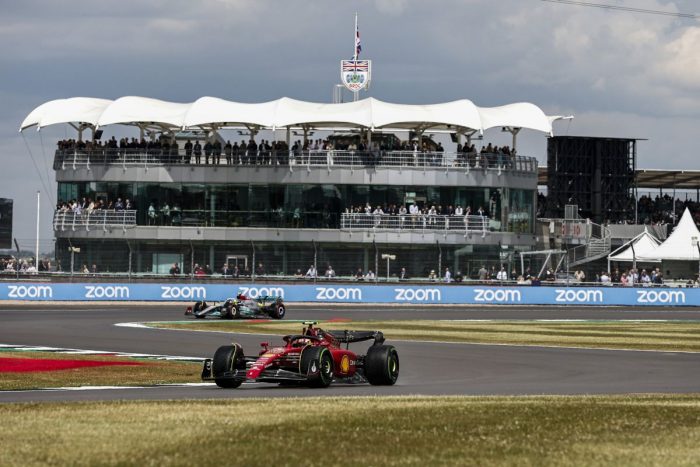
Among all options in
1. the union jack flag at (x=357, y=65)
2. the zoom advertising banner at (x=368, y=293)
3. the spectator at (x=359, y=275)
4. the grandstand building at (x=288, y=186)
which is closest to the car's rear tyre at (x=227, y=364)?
the zoom advertising banner at (x=368, y=293)

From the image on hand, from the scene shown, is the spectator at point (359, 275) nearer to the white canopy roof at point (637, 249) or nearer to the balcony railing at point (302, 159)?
the balcony railing at point (302, 159)

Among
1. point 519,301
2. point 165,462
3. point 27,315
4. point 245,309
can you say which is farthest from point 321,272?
point 165,462

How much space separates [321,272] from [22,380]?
141ft

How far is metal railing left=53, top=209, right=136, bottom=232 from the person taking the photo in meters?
74.5

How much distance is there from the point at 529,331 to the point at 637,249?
38.2 meters

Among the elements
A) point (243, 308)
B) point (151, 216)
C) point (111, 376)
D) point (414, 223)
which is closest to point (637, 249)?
point (414, 223)

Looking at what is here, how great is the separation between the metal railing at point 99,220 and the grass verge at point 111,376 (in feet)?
155

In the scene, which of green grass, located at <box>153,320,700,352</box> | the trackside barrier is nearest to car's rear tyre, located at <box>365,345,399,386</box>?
green grass, located at <box>153,320,700,352</box>

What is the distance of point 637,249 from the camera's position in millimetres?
79750

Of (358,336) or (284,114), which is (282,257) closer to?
(284,114)

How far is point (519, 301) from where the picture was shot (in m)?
66.4

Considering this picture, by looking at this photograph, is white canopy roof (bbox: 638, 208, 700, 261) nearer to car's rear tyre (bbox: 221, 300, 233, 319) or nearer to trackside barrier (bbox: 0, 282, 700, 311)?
trackside barrier (bbox: 0, 282, 700, 311)

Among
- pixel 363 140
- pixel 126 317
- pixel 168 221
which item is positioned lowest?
pixel 126 317

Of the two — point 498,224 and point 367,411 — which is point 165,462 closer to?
point 367,411
